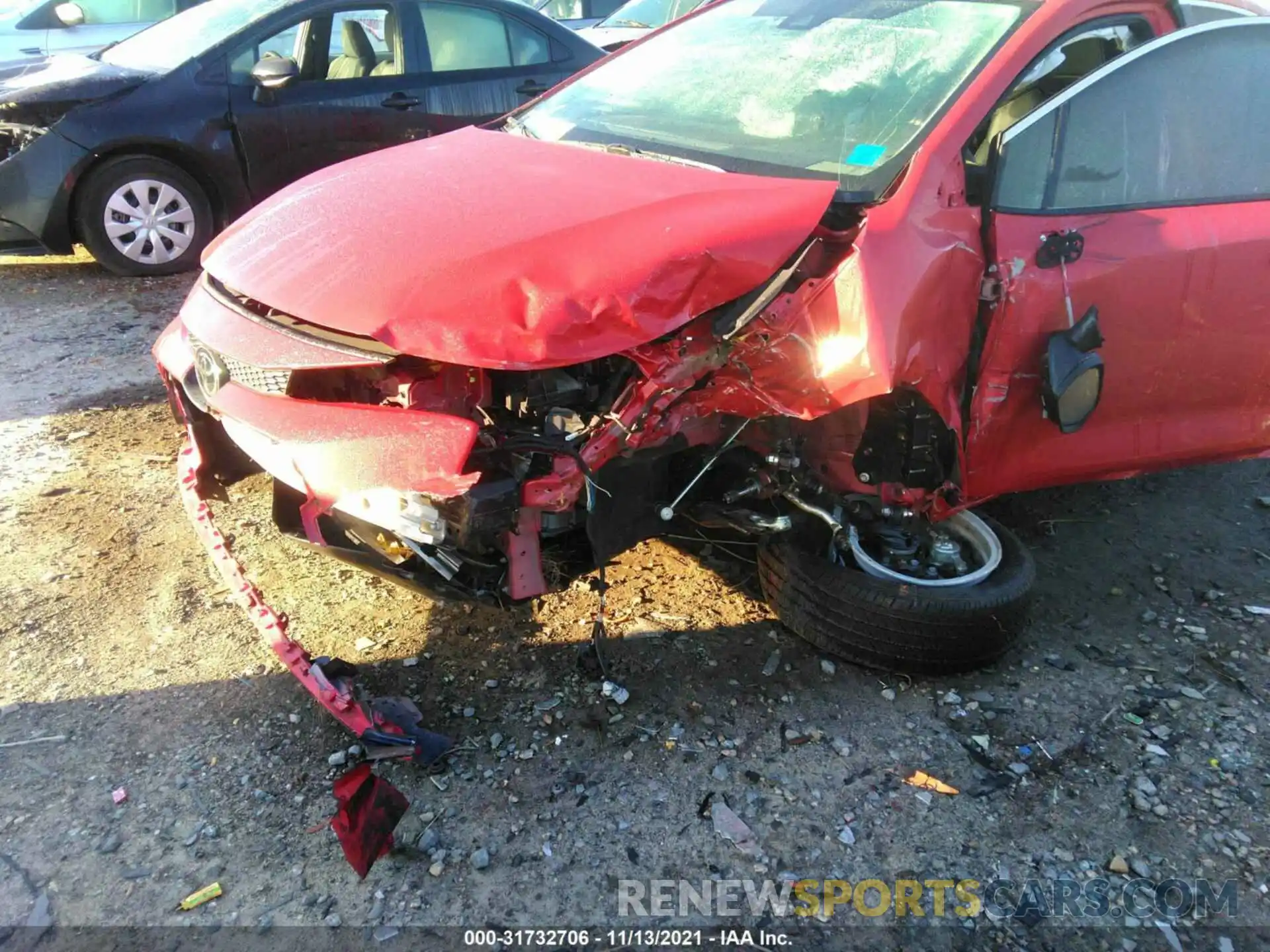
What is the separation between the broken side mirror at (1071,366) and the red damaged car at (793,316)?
0.01 meters

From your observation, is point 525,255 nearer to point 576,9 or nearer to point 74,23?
point 74,23

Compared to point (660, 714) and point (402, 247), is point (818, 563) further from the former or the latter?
point (402, 247)

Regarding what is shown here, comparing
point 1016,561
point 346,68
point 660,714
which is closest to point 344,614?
point 660,714

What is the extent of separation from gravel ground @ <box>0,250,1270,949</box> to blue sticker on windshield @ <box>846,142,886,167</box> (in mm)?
1402

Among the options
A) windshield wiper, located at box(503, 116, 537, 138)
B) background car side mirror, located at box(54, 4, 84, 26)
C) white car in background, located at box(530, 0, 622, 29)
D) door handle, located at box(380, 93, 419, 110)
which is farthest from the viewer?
white car in background, located at box(530, 0, 622, 29)

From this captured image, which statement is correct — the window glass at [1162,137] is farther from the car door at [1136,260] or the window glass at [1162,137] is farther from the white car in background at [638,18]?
the white car in background at [638,18]

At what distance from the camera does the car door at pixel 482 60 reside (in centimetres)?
595

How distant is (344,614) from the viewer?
296 cm

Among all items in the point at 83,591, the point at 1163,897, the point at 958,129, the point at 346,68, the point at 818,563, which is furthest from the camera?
the point at 346,68

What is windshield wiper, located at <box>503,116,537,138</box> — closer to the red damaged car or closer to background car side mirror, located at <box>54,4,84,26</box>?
the red damaged car

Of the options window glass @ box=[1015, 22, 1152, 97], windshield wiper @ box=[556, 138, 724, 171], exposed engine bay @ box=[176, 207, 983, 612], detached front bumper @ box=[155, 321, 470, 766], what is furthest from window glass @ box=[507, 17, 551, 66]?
exposed engine bay @ box=[176, 207, 983, 612]

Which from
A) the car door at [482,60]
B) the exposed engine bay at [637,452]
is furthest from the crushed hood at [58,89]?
the exposed engine bay at [637,452]

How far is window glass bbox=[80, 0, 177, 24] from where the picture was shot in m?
8.48

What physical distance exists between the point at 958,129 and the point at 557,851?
82.3 inches
